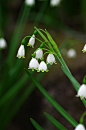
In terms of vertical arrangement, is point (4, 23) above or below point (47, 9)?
above

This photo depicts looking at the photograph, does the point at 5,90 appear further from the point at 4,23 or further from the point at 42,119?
the point at 4,23

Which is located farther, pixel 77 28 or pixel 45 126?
pixel 77 28

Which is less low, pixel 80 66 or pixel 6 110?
pixel 6 110

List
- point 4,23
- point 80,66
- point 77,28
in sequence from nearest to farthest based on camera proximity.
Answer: point 80,66, point 4,23, point 77,28

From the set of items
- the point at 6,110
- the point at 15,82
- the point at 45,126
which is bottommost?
the point at 45,126

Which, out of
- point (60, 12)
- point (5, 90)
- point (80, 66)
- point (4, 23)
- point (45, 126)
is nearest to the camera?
point (5, 90)

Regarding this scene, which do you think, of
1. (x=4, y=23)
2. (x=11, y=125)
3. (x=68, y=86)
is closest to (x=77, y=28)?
(x=4, y=23)

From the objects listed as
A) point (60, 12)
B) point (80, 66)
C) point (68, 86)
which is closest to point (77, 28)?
point (60, 12)

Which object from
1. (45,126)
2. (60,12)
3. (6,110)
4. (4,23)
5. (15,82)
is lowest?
(45,126)

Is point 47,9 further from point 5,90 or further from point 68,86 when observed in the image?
point 5,90
